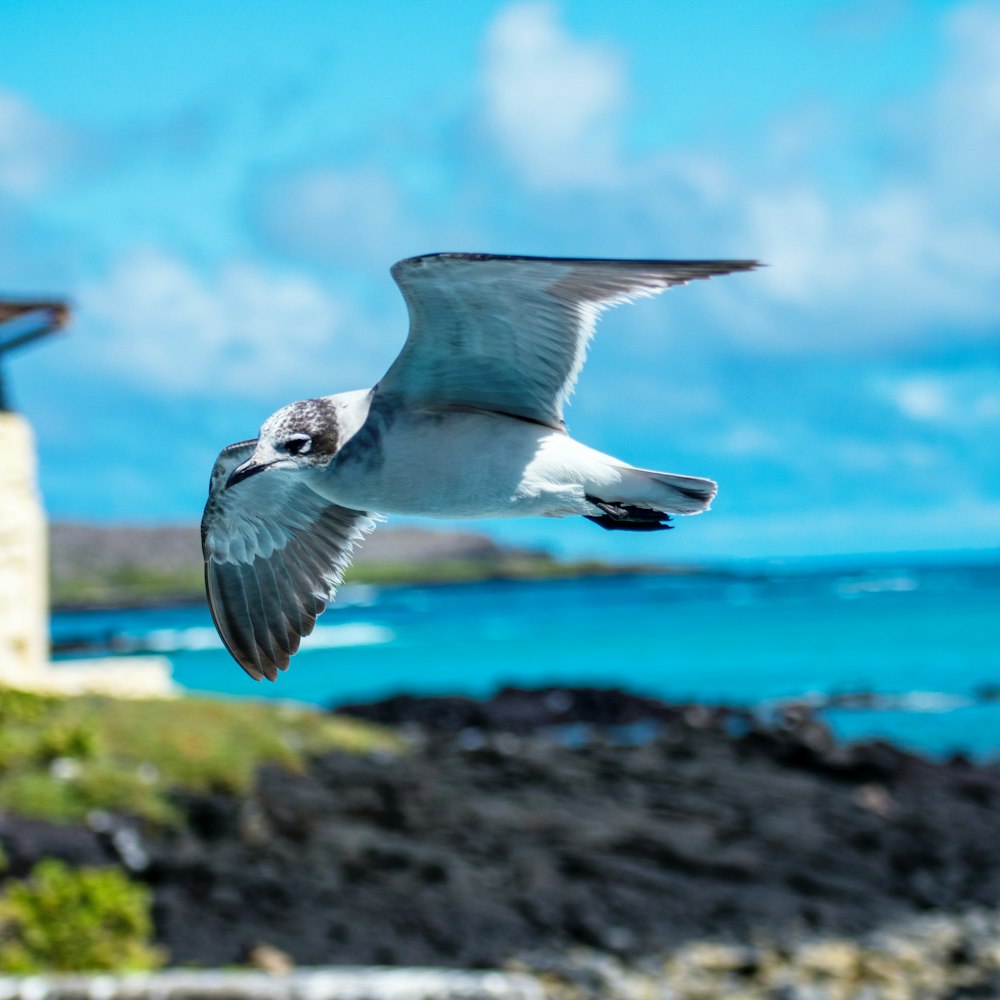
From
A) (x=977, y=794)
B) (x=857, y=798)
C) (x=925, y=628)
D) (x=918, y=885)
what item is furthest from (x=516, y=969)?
(x=925, y=628)

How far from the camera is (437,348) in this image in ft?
10.7

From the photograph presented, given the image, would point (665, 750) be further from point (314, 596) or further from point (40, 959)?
point (314, 596)

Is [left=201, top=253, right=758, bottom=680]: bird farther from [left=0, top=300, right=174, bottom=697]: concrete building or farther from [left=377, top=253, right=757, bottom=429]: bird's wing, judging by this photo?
[left=0, top=300, right=174, bottom=697]: concrete building

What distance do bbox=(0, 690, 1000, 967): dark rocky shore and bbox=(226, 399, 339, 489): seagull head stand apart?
7.87 m

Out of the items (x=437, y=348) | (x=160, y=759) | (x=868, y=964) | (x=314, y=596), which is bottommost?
(x=868, y=964)

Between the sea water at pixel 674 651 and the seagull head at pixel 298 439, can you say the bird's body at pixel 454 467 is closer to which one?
the seagull head at pixel 298 439

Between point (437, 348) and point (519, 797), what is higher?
point (437, 348)

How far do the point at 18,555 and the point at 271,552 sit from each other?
38.7ft

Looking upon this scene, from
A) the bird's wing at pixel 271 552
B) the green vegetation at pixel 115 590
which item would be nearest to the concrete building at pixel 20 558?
the bird's wing at pixel 271 552

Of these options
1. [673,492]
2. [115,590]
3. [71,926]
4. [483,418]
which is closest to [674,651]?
[71,926]

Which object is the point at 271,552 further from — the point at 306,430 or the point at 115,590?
the point at 115,590

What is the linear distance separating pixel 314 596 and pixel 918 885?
11.6m

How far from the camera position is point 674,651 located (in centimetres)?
5291

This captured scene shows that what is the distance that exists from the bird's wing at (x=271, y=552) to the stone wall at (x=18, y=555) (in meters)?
11.5
